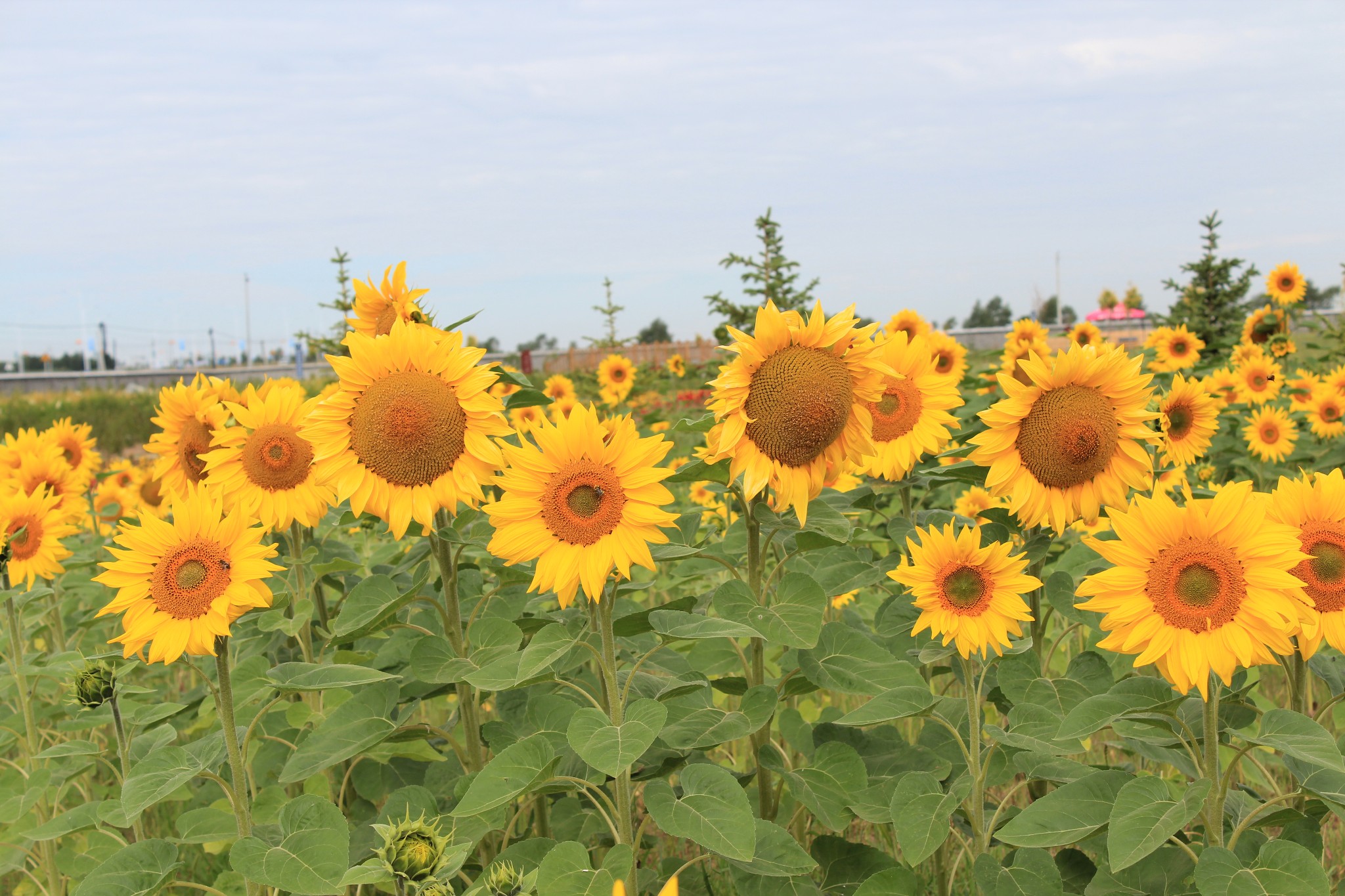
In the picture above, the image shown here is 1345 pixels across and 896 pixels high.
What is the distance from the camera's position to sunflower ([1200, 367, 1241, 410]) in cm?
608

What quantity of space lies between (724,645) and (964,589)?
2.23 ft

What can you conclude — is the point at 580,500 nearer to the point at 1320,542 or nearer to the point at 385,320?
the point at 385,320

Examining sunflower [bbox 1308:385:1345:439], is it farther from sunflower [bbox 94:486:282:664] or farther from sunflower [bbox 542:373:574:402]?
sunflower [bbox 94:486:282:664]

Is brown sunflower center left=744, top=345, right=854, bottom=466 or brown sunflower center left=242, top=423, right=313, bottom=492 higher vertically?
brown sunflower center left=744, top=345, right=854, bottom=466

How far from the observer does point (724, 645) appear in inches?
103

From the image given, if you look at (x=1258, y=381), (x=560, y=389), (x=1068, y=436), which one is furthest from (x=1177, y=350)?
(x=1068, y=436)

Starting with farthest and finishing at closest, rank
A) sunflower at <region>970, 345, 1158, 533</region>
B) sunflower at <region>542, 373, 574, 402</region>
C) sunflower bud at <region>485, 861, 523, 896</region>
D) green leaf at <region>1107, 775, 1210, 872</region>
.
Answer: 1. sunflower at <region>542, 373, 574, 402</region>
2. sunflower at <region>970, 345, 1158, 533</region>
3. green leaf at <region>1107, 775, 1210, 872</region>
4. sunflower bud at <region>485, 861, 523, 896</region>

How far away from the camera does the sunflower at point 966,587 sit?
2215 mm

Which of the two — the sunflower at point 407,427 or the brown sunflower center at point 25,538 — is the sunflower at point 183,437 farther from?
the sunflower at point 407,427

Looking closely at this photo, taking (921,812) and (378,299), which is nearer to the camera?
(921,812)

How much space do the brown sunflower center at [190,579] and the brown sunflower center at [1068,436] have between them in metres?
1.93

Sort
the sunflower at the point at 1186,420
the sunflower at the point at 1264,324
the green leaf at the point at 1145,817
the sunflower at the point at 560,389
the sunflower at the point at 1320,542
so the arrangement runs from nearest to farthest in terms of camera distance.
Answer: the green leaf at the point at 1145,817 < the sunflower at the point at 1320,542 < the sunflower at the point at 1186,420 < the sunflower at the point at 560,389 < the sunflower at the point at 1264,324

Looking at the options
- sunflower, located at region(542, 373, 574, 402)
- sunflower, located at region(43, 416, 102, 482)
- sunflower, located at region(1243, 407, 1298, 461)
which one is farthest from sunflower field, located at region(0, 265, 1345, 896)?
sunflower, located at region(542, 373, 574, 402)

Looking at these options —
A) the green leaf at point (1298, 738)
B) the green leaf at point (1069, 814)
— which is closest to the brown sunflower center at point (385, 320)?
the green leaf at point (1069, 814)
